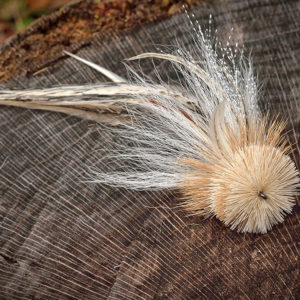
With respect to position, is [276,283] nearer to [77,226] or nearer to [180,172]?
[180,172]

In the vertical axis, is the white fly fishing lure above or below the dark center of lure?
above

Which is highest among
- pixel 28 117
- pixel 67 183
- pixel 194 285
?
pixel 28 117

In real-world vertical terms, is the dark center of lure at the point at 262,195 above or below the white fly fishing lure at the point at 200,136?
below

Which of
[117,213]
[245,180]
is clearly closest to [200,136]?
[245,180]

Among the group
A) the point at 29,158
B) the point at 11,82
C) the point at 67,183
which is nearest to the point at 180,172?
the point at 67,183
